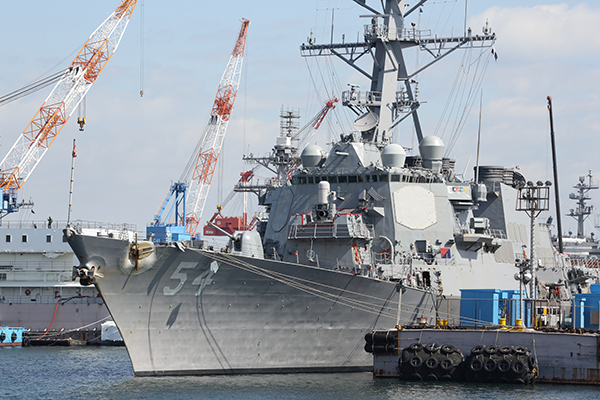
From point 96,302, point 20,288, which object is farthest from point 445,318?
point 20,288

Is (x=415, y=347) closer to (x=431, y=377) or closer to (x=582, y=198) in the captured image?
(x=431, y=377)

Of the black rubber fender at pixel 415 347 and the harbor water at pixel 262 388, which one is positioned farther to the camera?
the black rubber fender at pixel 415 347

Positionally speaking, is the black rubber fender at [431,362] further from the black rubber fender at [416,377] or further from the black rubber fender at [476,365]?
the black rubber fender at [476,365]

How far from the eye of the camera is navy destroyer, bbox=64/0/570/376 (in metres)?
20.7

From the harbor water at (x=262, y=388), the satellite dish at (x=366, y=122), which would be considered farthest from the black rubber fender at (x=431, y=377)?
the satellite dish at (x=366, y=122)

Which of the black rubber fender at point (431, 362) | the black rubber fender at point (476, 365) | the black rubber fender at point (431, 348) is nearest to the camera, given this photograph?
the black rubber fender at point (476, 365)

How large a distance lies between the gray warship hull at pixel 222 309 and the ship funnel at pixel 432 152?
19.5ft

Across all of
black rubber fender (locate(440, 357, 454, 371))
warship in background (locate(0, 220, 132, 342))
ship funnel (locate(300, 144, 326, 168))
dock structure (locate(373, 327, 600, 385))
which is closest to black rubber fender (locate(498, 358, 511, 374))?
dock structure (locate(373, 327, 600, 385))

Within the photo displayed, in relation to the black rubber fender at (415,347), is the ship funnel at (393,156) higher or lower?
higher

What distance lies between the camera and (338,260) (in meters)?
23.8

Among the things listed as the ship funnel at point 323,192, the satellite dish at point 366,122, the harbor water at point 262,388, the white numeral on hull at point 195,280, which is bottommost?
the harbor water at point 262,388

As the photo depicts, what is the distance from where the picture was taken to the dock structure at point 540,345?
20922 millimetres

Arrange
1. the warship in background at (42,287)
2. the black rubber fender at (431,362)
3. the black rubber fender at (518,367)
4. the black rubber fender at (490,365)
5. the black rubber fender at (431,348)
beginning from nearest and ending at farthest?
the black rubber fender at (518,367) → the black rubber fender at (490,365) → the black rubber fender at (431,362) → the black rubber fender at (431,348) → the warship in background at (42,287)

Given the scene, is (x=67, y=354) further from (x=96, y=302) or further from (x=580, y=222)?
(x=580, y=222)
